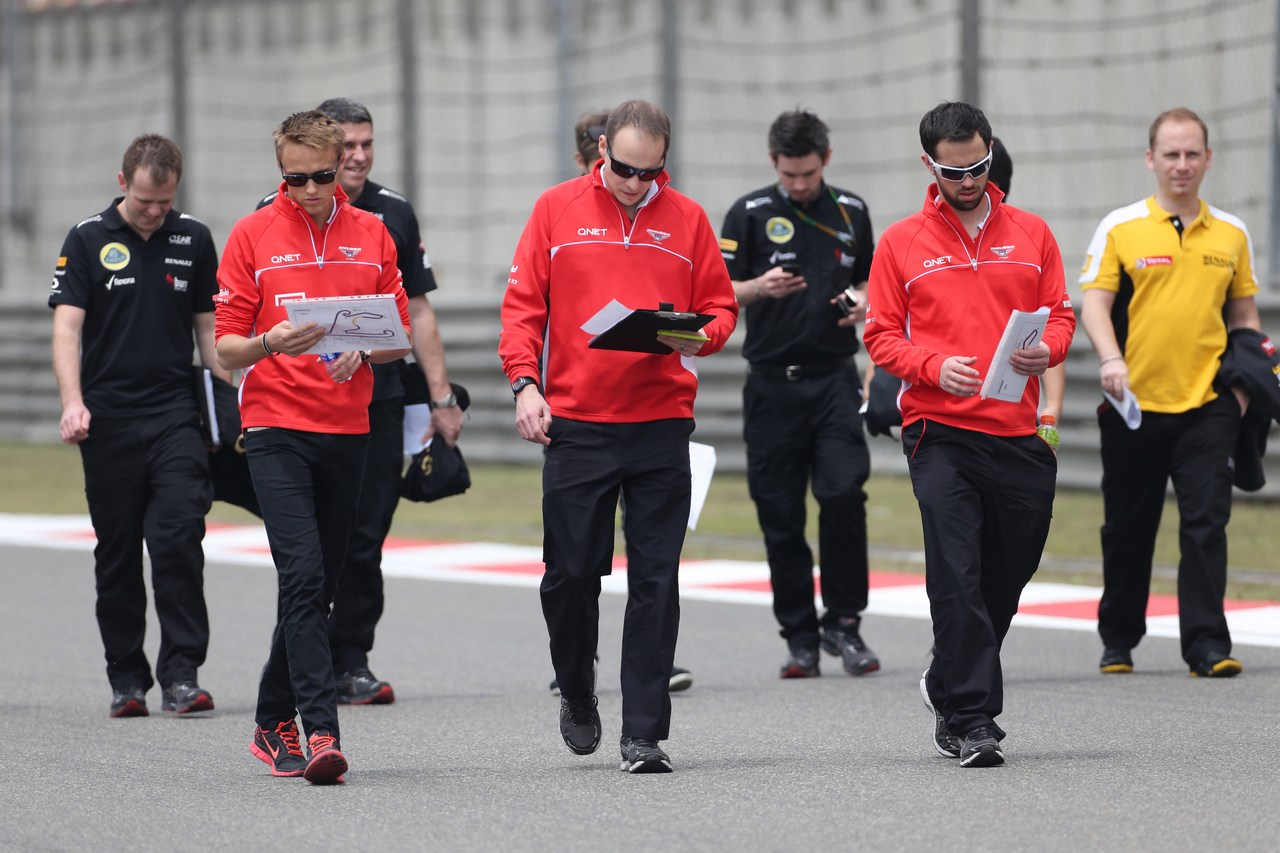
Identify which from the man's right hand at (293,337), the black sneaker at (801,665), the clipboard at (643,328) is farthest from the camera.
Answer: the black sneaker at (801,665)

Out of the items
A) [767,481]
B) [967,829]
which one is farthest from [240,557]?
[967,829]

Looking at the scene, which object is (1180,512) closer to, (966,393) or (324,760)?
(966,393)

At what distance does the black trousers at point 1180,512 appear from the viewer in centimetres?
843

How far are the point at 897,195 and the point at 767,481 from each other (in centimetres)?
714

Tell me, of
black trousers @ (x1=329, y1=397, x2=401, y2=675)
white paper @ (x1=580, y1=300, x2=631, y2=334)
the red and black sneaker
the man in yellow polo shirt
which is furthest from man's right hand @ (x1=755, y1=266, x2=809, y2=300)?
the red and black sneaker

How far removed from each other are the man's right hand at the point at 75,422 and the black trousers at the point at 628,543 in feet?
6.84

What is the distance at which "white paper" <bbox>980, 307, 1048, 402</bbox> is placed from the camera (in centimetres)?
653

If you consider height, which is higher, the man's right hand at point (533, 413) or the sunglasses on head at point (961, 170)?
the sunglasses on head at point (961, 170)

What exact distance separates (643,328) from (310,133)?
1150 mm

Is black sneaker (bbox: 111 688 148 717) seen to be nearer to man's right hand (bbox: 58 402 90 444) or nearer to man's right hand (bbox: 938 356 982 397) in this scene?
man's right hand (bbox: 58 402 90 444)

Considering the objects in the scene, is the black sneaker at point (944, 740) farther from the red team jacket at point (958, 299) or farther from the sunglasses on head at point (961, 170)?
the sunglasses on head at point (961, 170)

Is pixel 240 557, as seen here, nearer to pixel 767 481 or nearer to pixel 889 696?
pixel 767 481

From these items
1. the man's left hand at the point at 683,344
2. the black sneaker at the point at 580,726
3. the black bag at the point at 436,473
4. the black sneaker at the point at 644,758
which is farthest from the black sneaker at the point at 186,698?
the man's left hand at the point at 683,344

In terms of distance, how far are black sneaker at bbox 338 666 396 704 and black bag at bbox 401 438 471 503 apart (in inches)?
27.4
